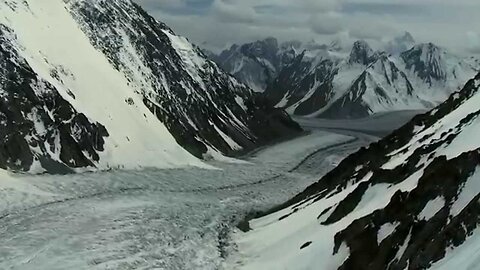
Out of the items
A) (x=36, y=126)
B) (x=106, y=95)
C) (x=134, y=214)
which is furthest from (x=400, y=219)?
(x=106, y=95)

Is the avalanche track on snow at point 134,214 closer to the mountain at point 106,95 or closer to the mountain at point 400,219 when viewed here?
the mountain at point 400,219

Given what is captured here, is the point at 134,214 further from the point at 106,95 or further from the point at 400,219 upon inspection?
the point at 106,95

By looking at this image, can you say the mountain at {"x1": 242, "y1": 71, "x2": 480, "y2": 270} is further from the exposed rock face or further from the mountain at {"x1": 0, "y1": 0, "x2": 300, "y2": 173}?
the mountain at {"x1": 0, "y1": 0, "x2": 300, "y2": 173}

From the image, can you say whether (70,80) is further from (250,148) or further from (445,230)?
(445,230)

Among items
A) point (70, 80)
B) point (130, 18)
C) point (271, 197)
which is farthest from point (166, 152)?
point (130, 18)

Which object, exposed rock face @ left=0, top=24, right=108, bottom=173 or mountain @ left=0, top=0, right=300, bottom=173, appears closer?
exposed rock face @ left=0, top=24, right=108, bottom=173

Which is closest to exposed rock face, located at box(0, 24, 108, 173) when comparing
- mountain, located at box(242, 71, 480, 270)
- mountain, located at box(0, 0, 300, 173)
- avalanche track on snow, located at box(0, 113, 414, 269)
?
mountain, located at box(0, 0, 300, 173)
